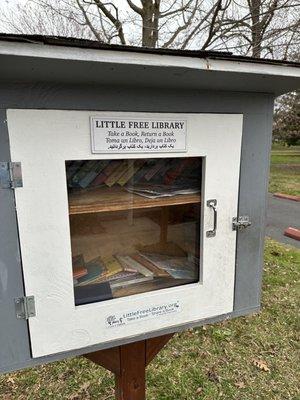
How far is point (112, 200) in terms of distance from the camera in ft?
4.16

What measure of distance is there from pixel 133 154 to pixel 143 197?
22 centimetres

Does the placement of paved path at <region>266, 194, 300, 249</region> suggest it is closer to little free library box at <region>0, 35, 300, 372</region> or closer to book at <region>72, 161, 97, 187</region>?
little free library box at <region>0, 35, 300, 372</region>

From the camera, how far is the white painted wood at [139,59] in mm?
824

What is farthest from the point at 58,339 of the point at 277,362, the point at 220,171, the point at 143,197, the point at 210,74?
the point at 277,362

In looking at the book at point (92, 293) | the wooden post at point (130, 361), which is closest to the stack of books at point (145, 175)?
the book at point (92, 293)

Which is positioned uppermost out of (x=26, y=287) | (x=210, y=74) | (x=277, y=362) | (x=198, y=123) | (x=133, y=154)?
(x=210, y=74)

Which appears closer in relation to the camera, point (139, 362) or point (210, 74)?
point (210, 74)

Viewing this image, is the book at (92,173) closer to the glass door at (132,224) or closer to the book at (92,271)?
the glass door at (132,224)

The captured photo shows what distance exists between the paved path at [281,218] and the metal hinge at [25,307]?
495cm

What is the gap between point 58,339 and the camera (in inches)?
45.1

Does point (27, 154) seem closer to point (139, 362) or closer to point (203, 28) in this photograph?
point (139, 362)

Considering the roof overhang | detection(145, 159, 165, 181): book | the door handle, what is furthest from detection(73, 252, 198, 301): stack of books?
the roof overhang

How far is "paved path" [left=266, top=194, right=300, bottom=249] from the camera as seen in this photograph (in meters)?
5.73

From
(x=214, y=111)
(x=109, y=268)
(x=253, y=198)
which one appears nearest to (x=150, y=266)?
(x=109, y=268)
